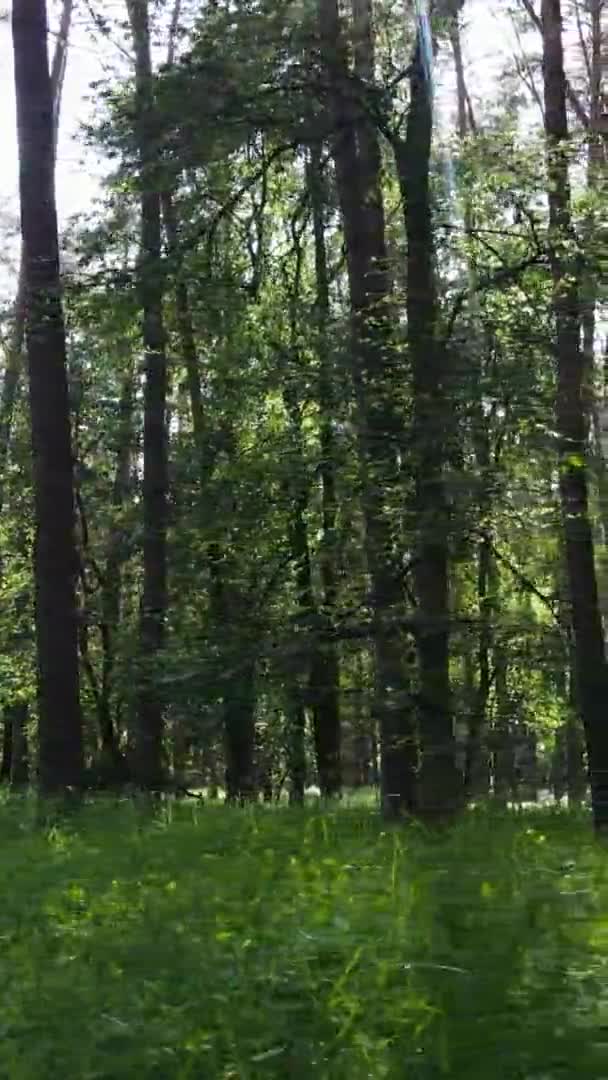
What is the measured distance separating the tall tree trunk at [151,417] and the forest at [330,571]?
6 centimetres

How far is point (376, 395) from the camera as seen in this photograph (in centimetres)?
867

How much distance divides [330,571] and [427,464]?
2.63 meters

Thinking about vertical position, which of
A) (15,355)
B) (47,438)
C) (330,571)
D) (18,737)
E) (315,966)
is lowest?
(315,966)

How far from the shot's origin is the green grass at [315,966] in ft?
10.9

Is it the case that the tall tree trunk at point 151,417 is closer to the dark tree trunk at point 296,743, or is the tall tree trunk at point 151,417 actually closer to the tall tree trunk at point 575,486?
the dark tree trunk at point 296,743

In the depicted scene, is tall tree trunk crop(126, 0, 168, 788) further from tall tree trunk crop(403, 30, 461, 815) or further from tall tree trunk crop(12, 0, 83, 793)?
tall tree trunk crop(403, 30, 461, 815)

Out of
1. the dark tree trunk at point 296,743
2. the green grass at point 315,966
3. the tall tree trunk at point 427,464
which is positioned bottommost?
the green grass at point 315,966

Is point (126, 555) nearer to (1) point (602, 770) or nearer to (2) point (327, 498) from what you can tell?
(2) point (327, 498)

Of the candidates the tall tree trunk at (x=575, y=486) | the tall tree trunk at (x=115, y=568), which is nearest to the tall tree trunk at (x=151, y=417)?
the tall tree trunk at (x=575, y=486)

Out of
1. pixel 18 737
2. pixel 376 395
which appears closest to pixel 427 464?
pixel 376 395

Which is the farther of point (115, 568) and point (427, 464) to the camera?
point (115, 568)

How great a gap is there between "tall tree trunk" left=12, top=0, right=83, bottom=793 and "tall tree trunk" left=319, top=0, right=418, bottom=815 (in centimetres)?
253

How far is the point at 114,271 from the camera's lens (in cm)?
966

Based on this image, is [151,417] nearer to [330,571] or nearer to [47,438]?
[47,438]
